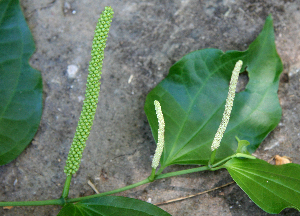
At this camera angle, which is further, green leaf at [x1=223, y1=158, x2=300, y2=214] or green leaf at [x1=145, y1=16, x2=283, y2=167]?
green leaf at [x1=145, y1=16, x2=283, y2=167]

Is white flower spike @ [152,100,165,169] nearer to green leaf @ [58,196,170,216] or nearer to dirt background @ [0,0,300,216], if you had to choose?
green leaf @ [58,196,170,216]

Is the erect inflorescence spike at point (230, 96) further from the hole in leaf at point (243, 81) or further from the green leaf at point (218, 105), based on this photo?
the hole in leaf at point (243, 81)

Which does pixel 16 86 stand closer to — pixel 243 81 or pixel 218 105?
pixel 218 105

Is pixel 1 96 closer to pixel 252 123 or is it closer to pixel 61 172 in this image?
pixel 61 172

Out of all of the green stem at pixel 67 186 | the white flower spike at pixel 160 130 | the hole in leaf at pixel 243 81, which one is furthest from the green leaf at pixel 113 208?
the hole in leaf at pixel 243 81

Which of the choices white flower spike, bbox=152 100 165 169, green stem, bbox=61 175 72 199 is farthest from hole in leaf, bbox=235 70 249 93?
green stem, bbox=61 175 72 199

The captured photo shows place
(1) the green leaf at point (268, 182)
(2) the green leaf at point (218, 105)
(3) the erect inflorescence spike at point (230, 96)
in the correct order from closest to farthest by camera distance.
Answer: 1. (3) the erect inflorescence spike at point (230, 96)
2. (1) the green leaf at point (268, 182)
3. (2) the green leaf at point (218, 105)

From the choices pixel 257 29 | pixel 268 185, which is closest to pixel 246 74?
pixel 257 29

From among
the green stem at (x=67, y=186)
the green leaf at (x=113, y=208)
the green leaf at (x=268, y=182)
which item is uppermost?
the green leaf at (x=268, y=182)
